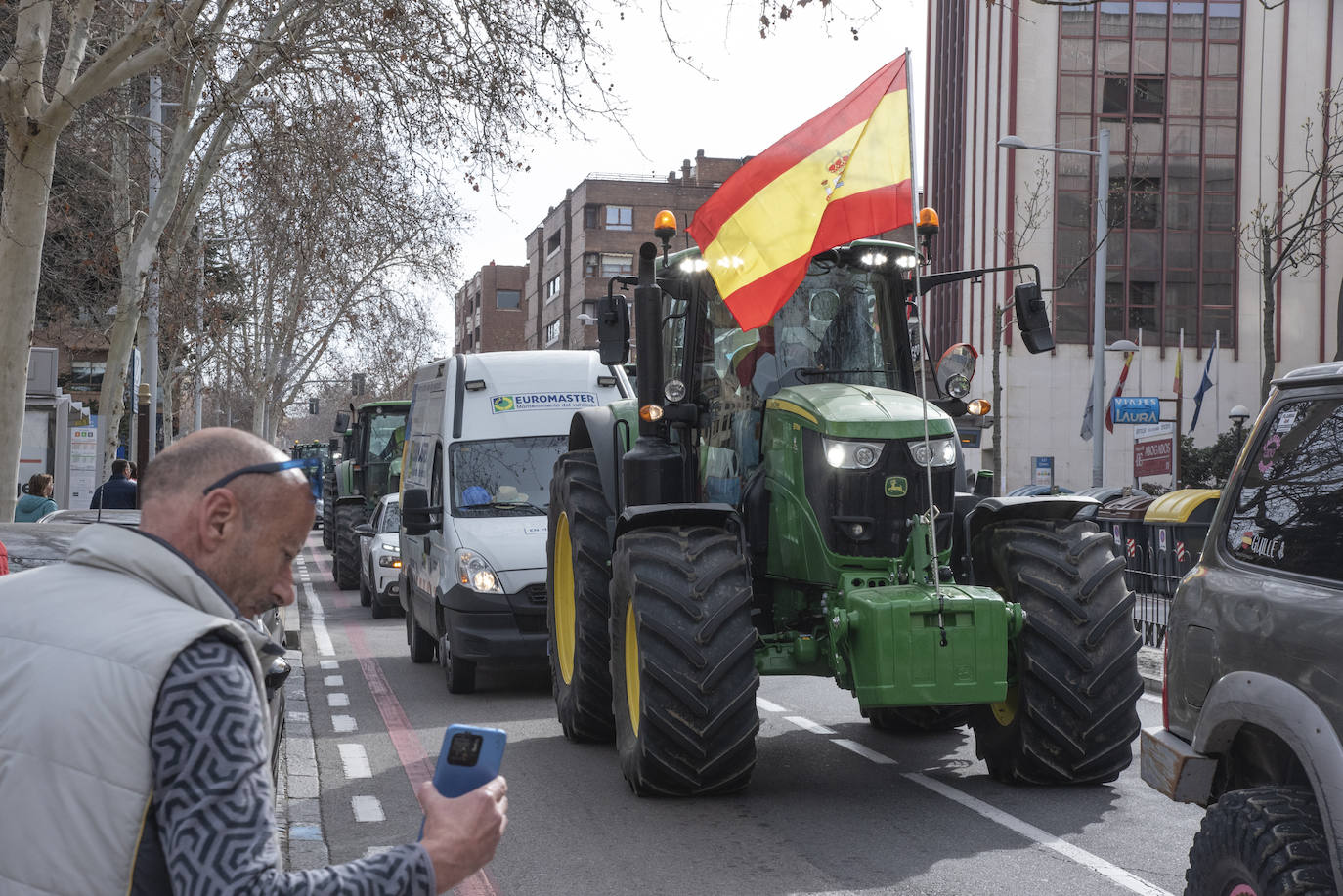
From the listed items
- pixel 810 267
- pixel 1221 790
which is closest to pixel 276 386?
pixel 810 267

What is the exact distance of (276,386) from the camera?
60.6m

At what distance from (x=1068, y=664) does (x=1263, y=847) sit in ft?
12.1

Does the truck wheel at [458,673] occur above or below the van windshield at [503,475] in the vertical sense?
below

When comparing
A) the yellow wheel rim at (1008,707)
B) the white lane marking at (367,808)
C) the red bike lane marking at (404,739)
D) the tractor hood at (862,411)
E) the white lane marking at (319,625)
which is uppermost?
the tractor hood at (862,411)

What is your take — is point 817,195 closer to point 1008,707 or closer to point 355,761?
point 1008,707

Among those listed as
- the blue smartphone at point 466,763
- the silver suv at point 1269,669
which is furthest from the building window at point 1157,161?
the blue smartphone at point 466,763

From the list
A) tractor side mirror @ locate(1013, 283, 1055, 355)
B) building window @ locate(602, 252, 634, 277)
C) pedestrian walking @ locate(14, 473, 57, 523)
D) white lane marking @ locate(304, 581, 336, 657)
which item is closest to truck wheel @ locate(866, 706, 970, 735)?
tractor side mirror @ locate(1013, 283, 1055, 355)

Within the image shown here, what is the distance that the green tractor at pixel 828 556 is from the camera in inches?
284

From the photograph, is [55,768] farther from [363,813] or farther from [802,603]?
[802,603]

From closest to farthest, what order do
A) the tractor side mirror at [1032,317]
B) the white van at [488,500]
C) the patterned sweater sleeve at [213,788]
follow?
the patterned sweater sleeve at [213,788], the tractor side mirror at [1032,317], the white van at [488,500]

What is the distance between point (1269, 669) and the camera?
4031mm

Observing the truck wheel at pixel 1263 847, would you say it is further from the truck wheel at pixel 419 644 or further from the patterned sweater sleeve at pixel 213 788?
the truck wheel at pixel 419 644

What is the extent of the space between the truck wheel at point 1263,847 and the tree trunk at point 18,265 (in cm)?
1261

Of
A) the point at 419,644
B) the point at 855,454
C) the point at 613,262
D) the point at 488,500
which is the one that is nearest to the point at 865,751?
the point at 855,454
